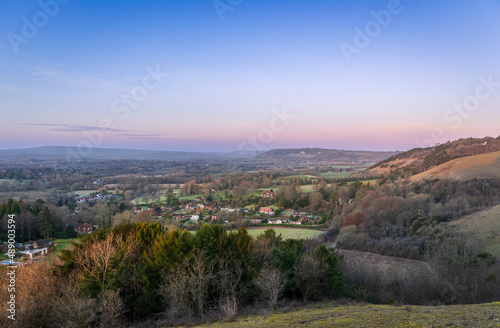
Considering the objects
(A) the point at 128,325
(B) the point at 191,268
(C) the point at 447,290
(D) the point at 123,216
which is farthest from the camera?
(D) the point at 123,216

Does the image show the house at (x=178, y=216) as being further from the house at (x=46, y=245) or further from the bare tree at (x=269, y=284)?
the bare tree at (x=269, y=284)

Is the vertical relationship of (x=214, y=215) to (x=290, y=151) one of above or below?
below

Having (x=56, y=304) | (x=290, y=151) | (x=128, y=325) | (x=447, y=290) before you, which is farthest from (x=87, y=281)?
(x=290, y=151)

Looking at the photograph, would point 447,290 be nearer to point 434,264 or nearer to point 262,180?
point 434,264

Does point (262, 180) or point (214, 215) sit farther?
point (262, 180)

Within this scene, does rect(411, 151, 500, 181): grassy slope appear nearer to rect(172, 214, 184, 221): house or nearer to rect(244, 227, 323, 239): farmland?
rect(244, 227, 323, 239): farmland

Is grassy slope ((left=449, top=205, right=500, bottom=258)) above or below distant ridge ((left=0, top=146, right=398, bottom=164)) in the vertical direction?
below

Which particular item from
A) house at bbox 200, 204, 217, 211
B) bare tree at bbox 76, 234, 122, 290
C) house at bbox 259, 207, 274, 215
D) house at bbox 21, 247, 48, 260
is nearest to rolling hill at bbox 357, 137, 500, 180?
house at bbox 259, 207, 274, 215
